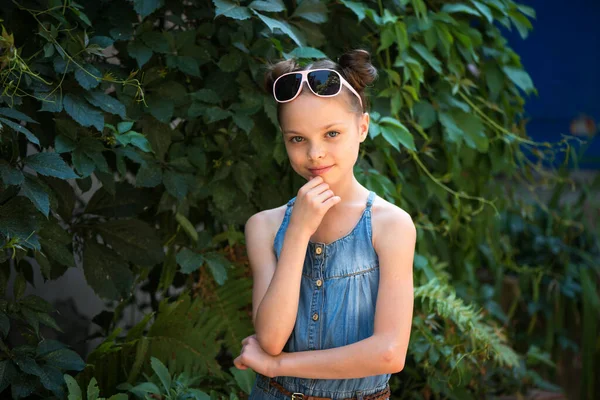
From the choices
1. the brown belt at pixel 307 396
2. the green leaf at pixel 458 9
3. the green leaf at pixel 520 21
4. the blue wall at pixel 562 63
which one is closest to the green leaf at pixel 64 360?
the brown belt at pixel 307 396

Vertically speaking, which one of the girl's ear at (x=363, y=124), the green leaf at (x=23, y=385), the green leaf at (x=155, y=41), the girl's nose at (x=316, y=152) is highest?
the girl's nose at (x=316, y=152)

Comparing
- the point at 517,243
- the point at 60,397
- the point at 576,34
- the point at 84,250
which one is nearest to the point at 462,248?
the point at 517,243

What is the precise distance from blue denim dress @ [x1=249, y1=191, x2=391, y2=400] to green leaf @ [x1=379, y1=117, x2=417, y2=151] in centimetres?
89

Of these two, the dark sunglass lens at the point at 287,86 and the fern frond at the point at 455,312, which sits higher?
the dark sunglass lens at the point at 287,86

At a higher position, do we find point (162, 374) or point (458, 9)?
point (458, 9)

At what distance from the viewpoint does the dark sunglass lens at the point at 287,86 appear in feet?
6.92

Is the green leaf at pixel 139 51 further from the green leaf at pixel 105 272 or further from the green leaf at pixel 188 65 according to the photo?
the green leaf at pixel 105 272

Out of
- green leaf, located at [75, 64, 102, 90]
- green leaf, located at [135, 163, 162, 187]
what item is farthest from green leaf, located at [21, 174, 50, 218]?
green leaf, located at [135, 163, 162, 187]

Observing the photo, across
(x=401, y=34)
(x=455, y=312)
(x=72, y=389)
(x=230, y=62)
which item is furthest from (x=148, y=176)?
(x=455, y=312)

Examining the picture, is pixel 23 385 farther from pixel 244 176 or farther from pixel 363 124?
pixel 363 124

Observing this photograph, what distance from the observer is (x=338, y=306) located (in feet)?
7.04

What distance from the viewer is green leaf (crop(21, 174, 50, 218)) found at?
2391 millimetres

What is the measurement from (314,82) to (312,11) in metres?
0.99

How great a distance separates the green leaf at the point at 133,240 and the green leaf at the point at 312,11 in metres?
1.07
